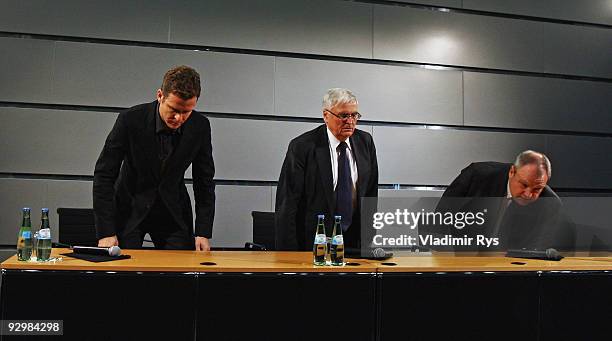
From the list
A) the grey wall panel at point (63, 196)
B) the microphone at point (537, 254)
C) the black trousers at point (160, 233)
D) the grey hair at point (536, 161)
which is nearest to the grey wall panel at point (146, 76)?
the grey wall panel at point (63, 196)

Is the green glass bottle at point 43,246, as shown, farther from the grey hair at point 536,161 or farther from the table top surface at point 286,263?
the grey hair at point 536,161

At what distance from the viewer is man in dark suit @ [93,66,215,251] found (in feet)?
9.45

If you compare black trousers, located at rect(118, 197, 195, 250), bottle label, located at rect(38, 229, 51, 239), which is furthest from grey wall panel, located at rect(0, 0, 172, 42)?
bottle label, located at rect(38, 229, 51, 239)

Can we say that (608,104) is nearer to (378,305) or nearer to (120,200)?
(378,305)

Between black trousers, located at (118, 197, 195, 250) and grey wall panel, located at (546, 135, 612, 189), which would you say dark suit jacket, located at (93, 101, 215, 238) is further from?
grey wall panel, located at (546, 135, 612, 189)

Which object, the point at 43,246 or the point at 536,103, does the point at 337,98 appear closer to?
the point at 43,246

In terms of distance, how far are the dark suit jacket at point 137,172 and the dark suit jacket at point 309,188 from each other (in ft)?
1.44

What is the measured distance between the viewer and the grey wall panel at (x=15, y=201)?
4.08 meters

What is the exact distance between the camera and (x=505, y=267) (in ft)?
8.17

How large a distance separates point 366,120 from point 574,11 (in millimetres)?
2042

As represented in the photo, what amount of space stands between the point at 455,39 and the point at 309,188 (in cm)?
222

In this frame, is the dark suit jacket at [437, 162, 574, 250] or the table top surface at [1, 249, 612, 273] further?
the dark suit jacket at [437, 162, 574, 250]

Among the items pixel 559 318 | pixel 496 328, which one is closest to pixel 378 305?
pixel 496 328

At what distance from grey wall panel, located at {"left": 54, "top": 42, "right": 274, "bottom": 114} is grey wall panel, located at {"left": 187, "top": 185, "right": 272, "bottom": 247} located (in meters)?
0.58
